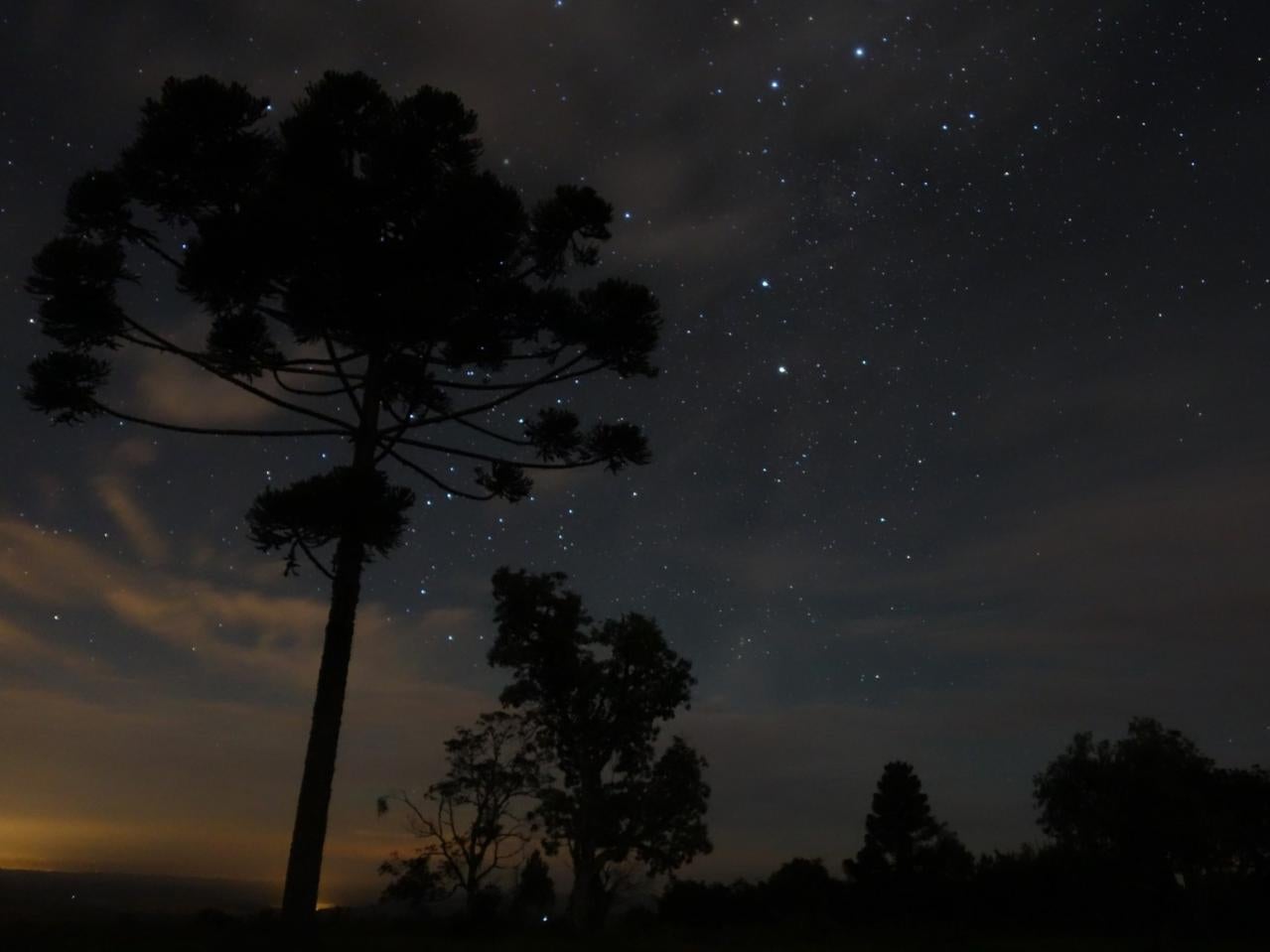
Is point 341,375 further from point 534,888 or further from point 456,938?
Result: point 534,888

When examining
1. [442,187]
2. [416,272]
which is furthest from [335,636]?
[442,187]

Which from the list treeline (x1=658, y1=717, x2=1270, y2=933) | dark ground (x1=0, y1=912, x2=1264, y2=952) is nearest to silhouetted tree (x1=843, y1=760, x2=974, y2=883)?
treeline (x1=658, y1=717, x2=1270, y2=933)

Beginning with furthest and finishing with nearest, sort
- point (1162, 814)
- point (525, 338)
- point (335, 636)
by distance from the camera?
point (1162, 814) → point (525, 338) → point (335, 636)

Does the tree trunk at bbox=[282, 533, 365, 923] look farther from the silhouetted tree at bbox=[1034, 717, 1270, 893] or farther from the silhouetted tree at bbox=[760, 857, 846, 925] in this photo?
the silhouetted tree at bbox=[1034, 717, 1270, 893]

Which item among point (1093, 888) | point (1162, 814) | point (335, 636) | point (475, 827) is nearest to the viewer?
point (335, 636)

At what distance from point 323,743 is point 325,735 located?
0.32 feet

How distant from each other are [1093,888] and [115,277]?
125ft

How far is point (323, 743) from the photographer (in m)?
12.0

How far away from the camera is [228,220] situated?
12.9 metres

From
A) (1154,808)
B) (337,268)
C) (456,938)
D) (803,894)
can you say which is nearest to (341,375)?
(337,268)

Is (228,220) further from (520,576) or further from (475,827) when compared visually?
(475,827)

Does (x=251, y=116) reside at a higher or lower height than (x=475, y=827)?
higher

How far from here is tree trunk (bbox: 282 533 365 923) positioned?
38.4 ft

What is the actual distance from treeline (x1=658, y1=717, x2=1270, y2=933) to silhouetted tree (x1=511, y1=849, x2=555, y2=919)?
488 centimetres
